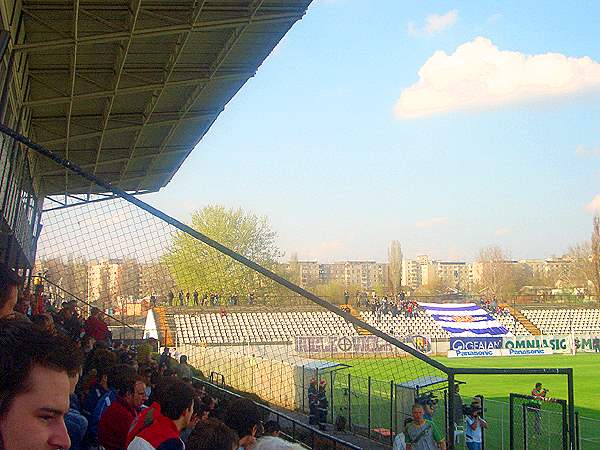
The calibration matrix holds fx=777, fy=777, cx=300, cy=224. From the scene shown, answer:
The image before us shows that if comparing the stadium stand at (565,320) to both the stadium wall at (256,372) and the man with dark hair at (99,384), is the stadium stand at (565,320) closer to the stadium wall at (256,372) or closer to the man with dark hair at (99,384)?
the stadium wall at (256,372)

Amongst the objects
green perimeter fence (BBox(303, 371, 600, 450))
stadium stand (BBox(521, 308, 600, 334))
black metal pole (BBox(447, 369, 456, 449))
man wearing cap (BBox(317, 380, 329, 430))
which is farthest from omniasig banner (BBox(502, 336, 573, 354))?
black metal pole (BBox(447, 369, 456, 449))

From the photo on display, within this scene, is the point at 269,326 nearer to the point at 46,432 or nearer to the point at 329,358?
the point at 46,432

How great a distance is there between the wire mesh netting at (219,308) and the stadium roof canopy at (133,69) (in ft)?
5.86

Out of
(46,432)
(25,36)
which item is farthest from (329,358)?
(46,432)

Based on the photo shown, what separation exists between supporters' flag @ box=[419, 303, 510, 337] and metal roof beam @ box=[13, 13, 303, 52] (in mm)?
44879

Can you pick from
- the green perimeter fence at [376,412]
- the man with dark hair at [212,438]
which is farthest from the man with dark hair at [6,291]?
the green perimeter fence at [376,412]

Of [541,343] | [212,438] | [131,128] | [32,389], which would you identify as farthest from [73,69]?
[541,343]

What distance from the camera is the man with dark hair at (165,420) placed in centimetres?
387

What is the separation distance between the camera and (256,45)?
49.4 ft

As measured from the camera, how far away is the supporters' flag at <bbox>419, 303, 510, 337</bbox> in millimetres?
56844

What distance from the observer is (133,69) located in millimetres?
15500

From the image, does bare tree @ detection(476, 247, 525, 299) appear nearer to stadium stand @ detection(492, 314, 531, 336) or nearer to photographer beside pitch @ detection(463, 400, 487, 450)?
stadium stand @ detection(492, 314, 531, 336)

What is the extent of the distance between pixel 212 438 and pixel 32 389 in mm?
1680

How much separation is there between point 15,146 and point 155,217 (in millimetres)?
1754
